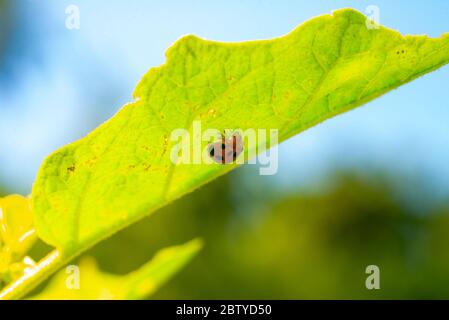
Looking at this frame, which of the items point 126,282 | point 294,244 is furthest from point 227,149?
point 294,244

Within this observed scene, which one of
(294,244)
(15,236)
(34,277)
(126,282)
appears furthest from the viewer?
(294,244)

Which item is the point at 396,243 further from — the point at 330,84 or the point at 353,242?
the point at 330,84

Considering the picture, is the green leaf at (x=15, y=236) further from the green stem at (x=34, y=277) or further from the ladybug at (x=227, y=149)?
the ladybug at (x=227, y=149)

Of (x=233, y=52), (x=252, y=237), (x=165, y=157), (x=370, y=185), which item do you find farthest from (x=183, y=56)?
(x=370, y=185)

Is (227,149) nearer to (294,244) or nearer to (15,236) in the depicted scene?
(15,236)

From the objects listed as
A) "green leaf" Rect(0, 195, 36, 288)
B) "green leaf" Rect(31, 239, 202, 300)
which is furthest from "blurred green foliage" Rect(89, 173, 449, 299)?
"green leaf" Rect(0, 195, 36, 288)

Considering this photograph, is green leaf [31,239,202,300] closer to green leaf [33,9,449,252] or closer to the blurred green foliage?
green leaf [33,9,449,252]

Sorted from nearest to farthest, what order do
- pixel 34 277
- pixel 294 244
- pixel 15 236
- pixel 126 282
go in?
pixel 34 277 < pixel 15 236 < pixel 126 282 < pixel 294 244
